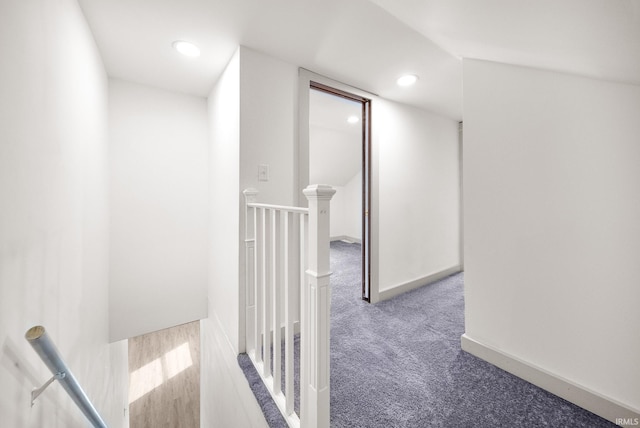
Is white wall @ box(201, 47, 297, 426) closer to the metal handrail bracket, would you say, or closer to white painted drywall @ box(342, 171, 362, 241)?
the metal handrail bracket

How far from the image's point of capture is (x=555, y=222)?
4.54 feet

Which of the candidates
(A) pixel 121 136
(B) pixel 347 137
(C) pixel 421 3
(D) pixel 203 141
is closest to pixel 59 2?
(A) pixel 121 136

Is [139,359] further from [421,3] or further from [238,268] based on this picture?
[421,3]

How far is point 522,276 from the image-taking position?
1510 millimetres

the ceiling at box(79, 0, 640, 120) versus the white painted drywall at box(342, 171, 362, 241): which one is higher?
the ceiling at box(79, 0, 640, 120)

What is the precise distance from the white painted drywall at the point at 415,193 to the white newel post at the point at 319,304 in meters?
1.65

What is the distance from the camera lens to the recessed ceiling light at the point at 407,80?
2197 mm

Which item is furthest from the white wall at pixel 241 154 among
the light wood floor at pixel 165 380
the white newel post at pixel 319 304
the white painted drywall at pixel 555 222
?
the light wood floor at pixel 165 380

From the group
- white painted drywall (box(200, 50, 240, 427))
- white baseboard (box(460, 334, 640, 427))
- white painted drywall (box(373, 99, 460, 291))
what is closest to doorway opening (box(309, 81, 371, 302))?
white painted drywall (box(373, 99, 460, 291))

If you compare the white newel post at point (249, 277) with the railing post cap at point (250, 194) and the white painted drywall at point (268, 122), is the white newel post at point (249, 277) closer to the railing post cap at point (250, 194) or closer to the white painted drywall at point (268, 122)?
the railing post cap at point (250, 194)

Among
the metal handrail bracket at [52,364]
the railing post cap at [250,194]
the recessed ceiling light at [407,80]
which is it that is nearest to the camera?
the metal handrail bracket at [52,364]

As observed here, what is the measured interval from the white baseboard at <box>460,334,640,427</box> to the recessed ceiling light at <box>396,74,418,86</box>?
2074 mm

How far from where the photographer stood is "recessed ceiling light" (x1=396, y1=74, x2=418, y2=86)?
220 centimetres

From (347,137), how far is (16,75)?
440cm
